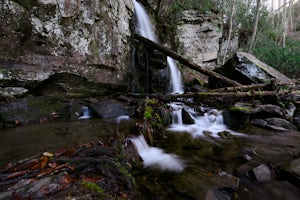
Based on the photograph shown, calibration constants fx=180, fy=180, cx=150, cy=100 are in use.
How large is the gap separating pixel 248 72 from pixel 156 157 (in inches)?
288

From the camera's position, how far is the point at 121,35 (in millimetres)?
7184

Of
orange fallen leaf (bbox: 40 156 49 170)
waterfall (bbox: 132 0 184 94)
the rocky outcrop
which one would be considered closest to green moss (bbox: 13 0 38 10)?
orange fallen leaf (bbox: 40 156 49 170)

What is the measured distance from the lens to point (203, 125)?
226 inches

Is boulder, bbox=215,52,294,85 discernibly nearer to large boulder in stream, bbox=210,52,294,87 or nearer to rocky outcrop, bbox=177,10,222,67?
large boulder in stream, bbox=210,52,294,87

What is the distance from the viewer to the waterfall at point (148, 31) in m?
9.27

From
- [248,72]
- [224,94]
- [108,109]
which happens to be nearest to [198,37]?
[248,72]

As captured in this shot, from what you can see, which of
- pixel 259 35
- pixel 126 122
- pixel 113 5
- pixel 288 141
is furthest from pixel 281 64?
pixel 126 122

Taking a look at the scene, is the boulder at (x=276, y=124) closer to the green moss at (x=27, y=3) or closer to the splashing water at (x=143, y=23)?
the splashing water at (x=143, y=23)

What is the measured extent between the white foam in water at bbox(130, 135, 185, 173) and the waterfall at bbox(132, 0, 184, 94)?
277 inches

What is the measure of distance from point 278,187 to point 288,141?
235 centimetres

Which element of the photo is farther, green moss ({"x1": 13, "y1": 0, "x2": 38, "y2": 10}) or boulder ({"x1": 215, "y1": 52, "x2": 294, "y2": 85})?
boulder ({"x1": 215, "y1": 52, "x2": 294, "y2": 85})

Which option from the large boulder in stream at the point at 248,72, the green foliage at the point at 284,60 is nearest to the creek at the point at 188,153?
the large boulder in stream at the point at 248,72

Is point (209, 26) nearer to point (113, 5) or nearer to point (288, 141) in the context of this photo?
point (113, 5)

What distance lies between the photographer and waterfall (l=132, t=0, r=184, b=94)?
9.27 meters
